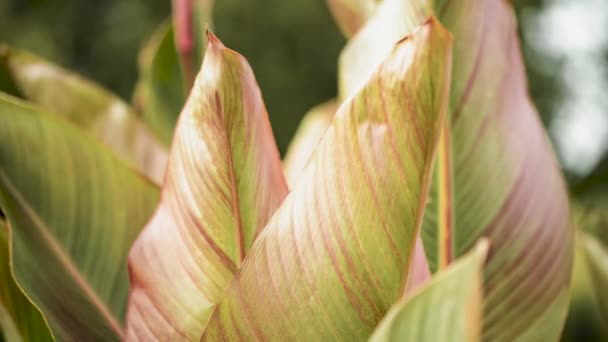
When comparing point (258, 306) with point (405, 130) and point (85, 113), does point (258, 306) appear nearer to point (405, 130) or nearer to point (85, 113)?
point (405, 130)

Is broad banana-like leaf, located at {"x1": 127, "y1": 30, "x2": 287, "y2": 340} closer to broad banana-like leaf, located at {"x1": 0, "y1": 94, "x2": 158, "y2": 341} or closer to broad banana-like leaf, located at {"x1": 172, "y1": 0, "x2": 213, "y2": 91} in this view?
broad banana-like leaf, located at {"x1": 0, "y1": 94, "x2": 158, "y2": 341}

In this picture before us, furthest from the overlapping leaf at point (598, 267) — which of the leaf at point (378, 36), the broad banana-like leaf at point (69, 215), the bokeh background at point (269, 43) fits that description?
the bokeh background at point (269, 43)

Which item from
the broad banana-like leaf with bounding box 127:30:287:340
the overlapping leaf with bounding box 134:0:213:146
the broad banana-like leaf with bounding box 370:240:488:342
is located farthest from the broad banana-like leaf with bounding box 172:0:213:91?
the broad banana-like leaf with bounding box 370:240:488:342

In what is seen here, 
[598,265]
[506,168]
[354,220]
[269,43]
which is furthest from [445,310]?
[269,43]

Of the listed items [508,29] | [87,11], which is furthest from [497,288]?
[87,11]

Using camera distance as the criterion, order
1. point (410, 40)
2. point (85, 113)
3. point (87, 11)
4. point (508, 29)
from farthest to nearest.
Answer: point (87, 11)
point (85, 113)
point (508, 29)
point (410, 40)

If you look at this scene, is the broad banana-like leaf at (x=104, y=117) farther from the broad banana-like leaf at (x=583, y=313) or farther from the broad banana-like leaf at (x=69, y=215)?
A: the broad banana-like leaf at (x=583, y=313)
